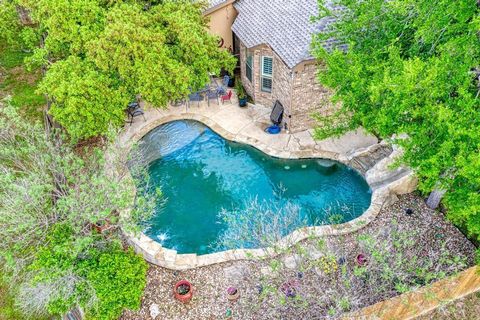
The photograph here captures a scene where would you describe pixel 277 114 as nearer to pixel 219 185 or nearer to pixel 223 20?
pixel 219 185

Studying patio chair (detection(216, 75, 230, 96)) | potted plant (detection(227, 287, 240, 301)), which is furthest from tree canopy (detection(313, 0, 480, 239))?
patio chair (detection(216, 75, 230, 96))

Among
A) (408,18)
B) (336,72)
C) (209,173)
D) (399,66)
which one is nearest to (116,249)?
(209,173)

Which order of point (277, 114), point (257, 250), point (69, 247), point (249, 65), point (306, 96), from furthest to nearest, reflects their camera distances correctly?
1. point (249, 65)
2. point (277, 114)
3. point (306, 96)
4. point (257, 250)
5. point (69, 247)

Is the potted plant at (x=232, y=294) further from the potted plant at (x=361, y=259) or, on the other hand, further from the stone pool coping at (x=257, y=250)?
the potted plant at (x=361, y=259)

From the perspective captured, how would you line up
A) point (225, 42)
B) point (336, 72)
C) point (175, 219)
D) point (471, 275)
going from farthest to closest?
point (225, 42), point (175, 219), point (336, 72), point (471, 275)

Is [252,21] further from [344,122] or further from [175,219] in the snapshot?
[175,219]

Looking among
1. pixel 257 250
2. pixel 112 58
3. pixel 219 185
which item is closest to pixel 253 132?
pixel 219 185

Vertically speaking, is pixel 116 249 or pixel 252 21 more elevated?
pixel 252 21
